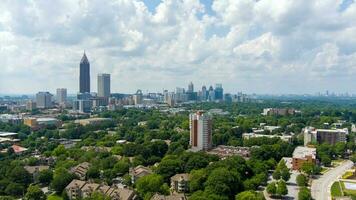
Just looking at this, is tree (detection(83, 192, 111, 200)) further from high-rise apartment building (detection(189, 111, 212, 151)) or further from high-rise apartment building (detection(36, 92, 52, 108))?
high-rise apartment building (detection(36, 92, 52, 108))

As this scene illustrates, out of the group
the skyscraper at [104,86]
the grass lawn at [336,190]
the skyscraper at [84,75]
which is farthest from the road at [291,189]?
the skyscraper at [104,86]

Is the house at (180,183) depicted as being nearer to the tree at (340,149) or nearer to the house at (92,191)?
the house at (92,191)

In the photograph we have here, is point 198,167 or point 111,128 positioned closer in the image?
point 198,167

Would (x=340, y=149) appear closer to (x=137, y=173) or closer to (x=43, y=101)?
(x=137, y=173)

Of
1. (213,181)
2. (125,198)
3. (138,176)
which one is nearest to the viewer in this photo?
(125,198)

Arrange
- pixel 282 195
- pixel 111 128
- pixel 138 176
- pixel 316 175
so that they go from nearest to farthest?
pixel 282 195, pixel 138 176, pixel 316 175, pixel 111 128

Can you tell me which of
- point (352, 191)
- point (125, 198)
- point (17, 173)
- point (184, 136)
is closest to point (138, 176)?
point (125, 198)

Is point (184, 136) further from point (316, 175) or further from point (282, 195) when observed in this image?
point (282, 195)
